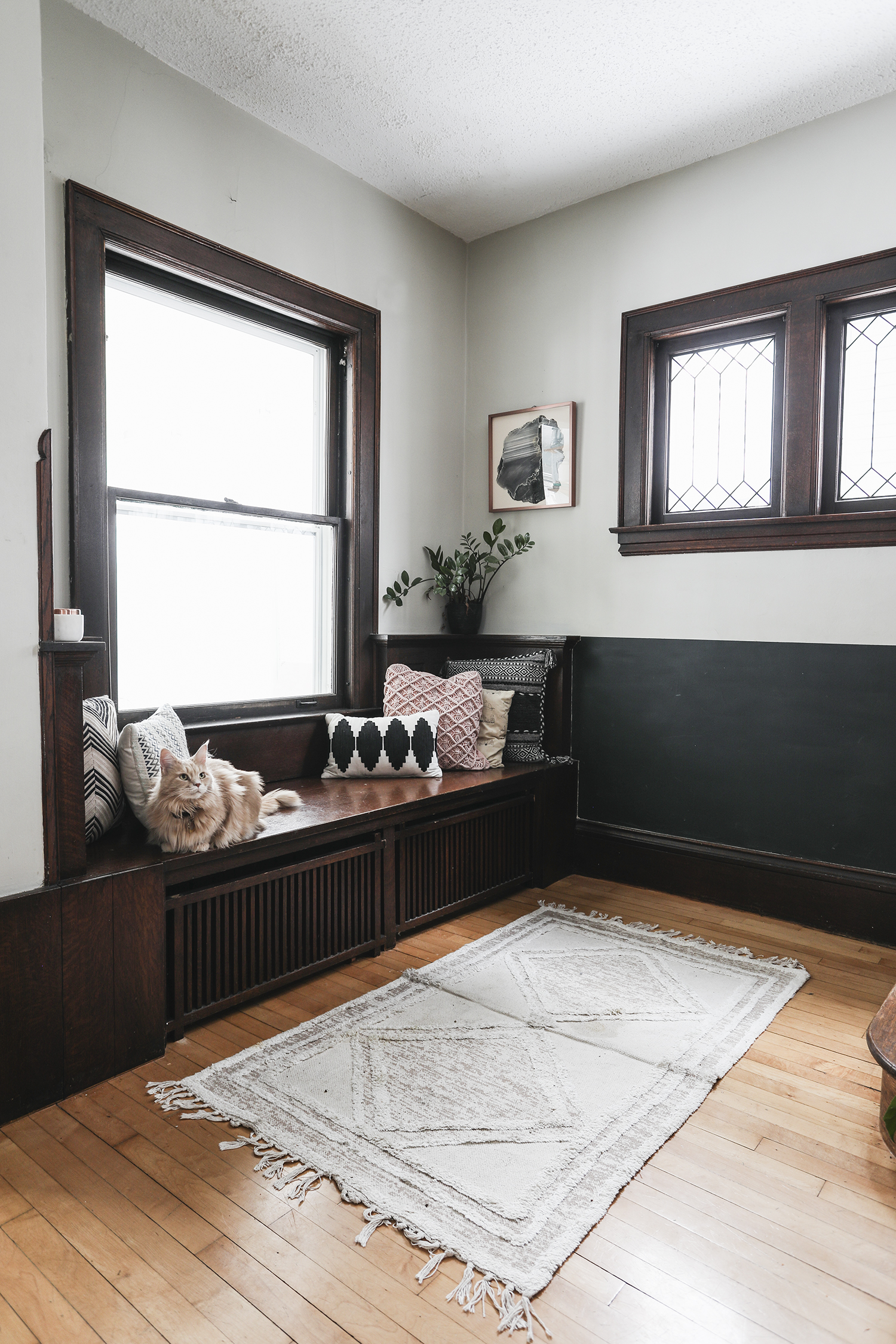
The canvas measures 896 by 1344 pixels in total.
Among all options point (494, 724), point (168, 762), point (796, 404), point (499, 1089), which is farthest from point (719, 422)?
point (499, 1089)

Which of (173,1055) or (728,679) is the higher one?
(728,679)

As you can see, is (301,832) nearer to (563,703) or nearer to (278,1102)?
(278,1102)

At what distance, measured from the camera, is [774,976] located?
2.65m

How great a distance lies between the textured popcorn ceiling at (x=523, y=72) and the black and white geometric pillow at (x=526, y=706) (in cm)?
206

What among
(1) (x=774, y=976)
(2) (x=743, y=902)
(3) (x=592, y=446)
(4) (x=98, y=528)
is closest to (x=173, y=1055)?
(4) (x=98, y=528)

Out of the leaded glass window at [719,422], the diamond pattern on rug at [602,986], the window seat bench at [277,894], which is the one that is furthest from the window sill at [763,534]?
the diamond pattern on rug at [602,986]

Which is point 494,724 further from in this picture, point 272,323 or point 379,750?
point 272,323

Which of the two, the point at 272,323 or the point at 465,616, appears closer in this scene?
the point at 272,323

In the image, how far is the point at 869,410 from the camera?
9.99 ft

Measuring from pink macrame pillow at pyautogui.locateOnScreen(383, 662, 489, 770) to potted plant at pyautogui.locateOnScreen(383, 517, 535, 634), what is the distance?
51 cm

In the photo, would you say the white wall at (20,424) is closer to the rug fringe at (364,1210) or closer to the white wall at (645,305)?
the rug fringe at (364,1210)

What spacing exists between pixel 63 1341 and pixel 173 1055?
32.9 inches

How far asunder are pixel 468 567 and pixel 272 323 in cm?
135

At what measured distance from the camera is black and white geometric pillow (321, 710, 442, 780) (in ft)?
10.6
